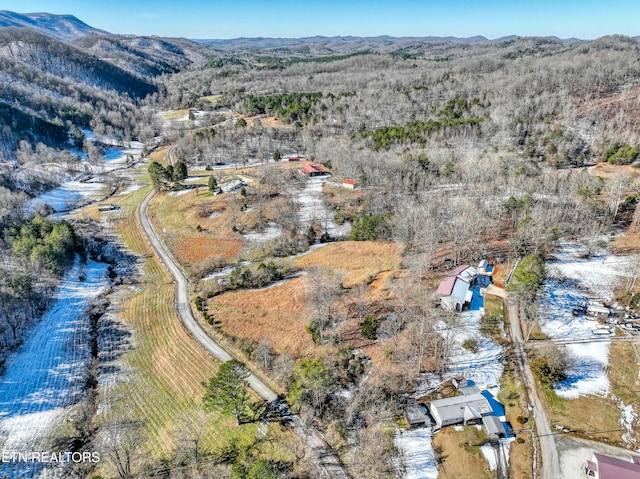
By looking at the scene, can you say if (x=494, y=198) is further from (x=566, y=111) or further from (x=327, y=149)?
(x=566, y=111)

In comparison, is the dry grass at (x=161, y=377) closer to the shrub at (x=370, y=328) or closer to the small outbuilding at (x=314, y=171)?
the shrub at (x=370, y=328)

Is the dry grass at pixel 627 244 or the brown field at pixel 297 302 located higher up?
the dry grass at pixel 627 244

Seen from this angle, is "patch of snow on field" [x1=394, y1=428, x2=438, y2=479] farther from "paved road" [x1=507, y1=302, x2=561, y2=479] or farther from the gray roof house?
"paved road" [x1=507, y1=302, x2=561, y2=479]

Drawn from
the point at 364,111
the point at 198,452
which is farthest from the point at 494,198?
the point at 364,111

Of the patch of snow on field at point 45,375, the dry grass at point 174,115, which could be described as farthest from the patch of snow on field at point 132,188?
the dry grass at point 174,115

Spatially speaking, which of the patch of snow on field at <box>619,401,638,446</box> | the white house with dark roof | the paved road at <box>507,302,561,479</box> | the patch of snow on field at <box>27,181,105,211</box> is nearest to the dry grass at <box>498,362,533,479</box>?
the paved road at <box>507,302,561,479</box>

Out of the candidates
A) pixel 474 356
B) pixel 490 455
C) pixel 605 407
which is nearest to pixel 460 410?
pixel 490 455
